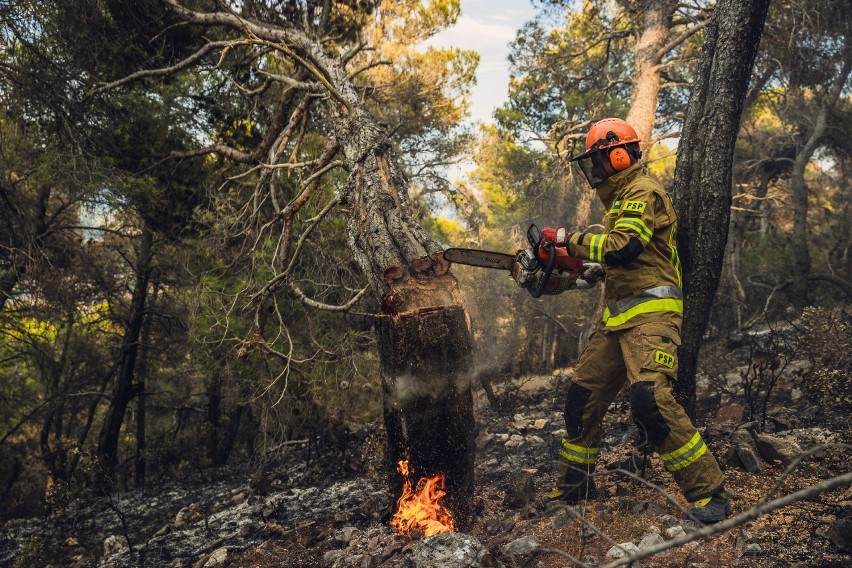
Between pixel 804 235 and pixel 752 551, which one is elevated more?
pixel 804 235

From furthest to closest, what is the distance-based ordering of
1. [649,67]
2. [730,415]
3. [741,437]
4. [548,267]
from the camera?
[649,67]
[730,415]
[741,437]
[548,267]

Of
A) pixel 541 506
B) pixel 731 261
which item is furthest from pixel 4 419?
pixel 731 261

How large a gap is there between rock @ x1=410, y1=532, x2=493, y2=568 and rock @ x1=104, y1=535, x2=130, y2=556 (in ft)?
12.7

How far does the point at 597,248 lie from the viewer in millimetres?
3346

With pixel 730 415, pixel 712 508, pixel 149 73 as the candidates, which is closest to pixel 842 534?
pixel 712 508

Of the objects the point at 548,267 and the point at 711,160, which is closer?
the point at 548,267

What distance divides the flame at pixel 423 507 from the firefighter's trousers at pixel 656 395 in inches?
37.4

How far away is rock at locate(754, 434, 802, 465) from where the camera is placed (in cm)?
386

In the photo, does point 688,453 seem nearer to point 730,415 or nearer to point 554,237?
point 554,237

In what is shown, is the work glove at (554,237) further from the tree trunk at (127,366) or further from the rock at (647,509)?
the tree trunk at (127,366)

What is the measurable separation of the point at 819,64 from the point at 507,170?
308 inches

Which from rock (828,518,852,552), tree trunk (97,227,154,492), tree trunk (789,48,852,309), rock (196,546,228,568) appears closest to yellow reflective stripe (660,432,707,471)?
rock (828,518,852,552)

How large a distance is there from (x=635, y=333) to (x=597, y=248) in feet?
1.84

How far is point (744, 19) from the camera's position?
4.04 meters
